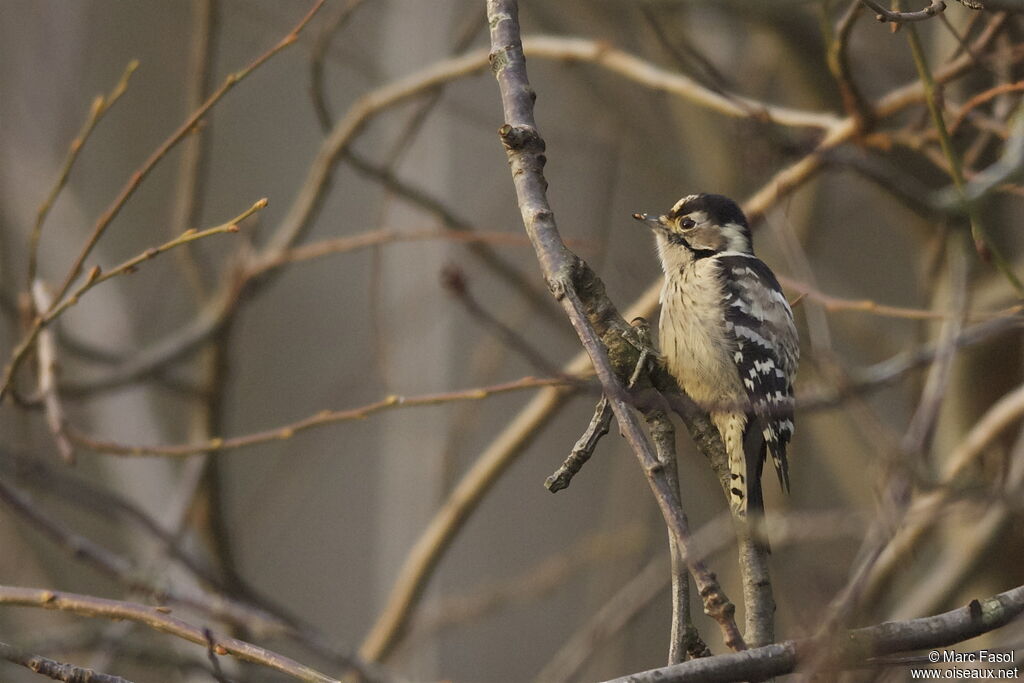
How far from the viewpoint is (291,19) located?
571 centimetres

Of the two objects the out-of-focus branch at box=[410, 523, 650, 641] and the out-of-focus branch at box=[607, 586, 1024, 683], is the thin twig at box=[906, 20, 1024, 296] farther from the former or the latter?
the out-of-focus branch at box=[410, 523, 650, 641]

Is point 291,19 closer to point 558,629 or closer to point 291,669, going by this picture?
point 558,629

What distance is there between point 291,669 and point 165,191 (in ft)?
19.1

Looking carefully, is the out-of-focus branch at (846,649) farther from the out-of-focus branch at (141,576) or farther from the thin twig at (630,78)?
the out-of-focus branch at (141,576)

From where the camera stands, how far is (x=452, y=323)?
20.9 ft

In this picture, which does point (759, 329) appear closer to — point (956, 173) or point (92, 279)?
point (956, 173)

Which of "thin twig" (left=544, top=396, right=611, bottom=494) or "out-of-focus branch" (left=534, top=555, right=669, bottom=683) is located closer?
"thin twig" (left=544, top=396, right=611, bottom=494)

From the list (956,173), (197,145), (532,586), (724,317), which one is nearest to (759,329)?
(724,317)

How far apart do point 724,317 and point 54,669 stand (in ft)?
6.57

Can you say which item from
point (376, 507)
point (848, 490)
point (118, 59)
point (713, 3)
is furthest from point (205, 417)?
point (118, 59)

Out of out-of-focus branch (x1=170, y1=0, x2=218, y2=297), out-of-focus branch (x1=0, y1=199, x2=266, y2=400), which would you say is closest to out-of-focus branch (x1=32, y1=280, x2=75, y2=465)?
out-of-focus branch (x1=0, y1=199, x2=266, y2=400)

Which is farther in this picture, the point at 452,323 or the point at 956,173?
the point at 452,323

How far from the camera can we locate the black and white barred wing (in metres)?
2.79

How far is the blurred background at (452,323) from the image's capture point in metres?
2.32
